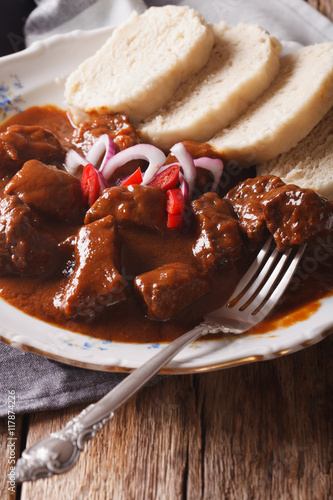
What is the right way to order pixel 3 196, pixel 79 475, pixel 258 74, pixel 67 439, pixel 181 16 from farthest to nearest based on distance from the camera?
pixel 181 16 < pixel 258 74 < pixel 3 196 < pixel 79 475 < pixel 67 439

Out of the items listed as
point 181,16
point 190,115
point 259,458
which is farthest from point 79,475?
point 181,16

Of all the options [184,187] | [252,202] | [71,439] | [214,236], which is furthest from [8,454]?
[252,202]

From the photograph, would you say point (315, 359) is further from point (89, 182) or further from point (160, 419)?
point (89, 182)

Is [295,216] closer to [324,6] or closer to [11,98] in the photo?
[11,98]

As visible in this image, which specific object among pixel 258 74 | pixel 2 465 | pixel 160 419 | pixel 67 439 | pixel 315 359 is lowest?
pixel 2 465

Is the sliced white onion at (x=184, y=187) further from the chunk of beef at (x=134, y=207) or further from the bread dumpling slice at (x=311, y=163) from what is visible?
A: the bread dumpling slice at (x=311, y=163)

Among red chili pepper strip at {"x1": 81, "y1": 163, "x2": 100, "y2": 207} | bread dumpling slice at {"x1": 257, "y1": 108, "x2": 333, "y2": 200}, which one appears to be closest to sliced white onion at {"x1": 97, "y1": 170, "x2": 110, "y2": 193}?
red chili pepper strip at {"x1": 81, "y1": 163, "x2": 100, "y2": 207}

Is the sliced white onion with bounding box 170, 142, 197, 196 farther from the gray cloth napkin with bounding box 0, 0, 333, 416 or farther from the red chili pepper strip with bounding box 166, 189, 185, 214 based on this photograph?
the gray cloth napkin with bounding box 0, 0, 333, 416
